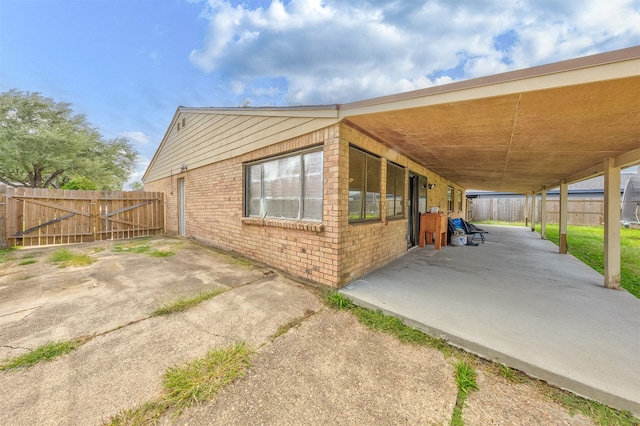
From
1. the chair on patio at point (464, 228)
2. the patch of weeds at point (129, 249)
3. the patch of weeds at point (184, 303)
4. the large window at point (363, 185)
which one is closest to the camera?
the patch of weeds at point (184, 303)

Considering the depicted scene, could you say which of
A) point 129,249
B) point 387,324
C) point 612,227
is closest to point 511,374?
point 387,324

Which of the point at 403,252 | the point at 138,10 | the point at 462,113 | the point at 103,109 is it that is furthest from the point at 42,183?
the point at 462,113

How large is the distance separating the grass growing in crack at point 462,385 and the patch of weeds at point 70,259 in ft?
21.6

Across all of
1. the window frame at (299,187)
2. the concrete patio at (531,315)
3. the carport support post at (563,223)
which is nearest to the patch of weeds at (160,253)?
the window frame at (299,187)

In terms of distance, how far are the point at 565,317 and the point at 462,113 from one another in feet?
8.51

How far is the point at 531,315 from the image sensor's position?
8.81 feet

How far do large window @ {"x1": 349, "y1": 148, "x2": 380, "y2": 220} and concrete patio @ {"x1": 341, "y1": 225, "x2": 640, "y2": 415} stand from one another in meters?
1.11

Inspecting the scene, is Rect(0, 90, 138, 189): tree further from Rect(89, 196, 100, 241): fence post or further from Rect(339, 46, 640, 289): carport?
Rect(339, 46, 640, 289): carport

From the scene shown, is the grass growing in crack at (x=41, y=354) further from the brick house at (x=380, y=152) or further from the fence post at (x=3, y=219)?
the fence post at (x=3, y=219)

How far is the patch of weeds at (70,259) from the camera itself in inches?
191

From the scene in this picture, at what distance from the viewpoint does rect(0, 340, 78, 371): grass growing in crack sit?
1.89 m

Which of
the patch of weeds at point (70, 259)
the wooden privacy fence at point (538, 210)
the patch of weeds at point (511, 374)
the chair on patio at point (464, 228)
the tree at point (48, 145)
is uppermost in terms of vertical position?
the tree at point (48, 145)

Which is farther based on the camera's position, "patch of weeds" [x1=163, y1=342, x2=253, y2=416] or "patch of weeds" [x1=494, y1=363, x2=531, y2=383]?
"patch of weeds" [x1=494, y1=363, x2=531, y2=383]

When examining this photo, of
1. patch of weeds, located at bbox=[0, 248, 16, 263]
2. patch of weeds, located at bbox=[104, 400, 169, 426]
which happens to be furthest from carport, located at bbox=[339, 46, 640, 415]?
patch of weeds, located at bbox=[0, 248, 16, 263]
